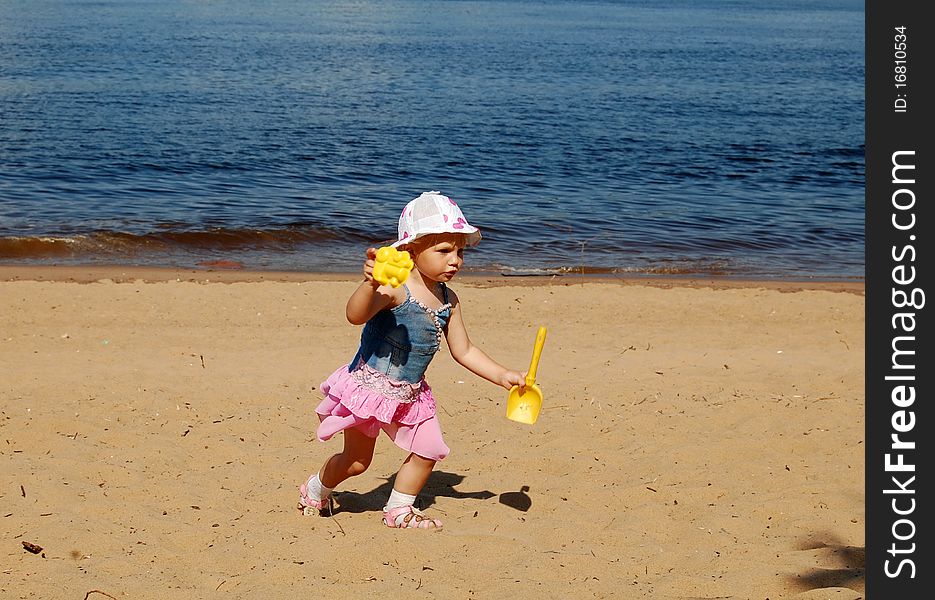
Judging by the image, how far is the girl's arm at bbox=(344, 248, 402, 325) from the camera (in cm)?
367

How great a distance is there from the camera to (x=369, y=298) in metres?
3.72

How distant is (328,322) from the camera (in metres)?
7.64

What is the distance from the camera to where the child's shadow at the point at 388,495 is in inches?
177

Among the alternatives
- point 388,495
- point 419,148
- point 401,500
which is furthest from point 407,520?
point 419,148

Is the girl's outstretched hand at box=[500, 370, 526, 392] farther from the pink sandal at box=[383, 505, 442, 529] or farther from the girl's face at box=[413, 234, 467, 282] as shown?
the pink sandal at box=[383, 505, 442, 529]

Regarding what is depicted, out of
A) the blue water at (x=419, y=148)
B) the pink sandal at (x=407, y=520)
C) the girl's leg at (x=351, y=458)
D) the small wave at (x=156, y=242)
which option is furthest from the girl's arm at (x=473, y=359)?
the small wave at (x=156, y=242)

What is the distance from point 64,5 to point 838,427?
152 feet

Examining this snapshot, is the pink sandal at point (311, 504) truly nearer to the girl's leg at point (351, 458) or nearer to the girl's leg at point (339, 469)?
the girl's leg at point (339, 469)

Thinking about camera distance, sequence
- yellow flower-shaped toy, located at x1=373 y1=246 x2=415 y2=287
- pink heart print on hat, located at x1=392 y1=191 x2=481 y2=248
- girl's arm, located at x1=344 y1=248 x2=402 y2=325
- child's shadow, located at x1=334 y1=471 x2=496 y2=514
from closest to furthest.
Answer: yellow flower-shaped toy, located at x1=373 y1=246 x2=415 y2=287, girl's arm, located at x1=344 y1=248 x2=402 y2=325, pink heart print on hat, located at x1=392 y1=191 x2=481 y2=248, child's shadow, located at x1=334 y1=471 x2=496 y2=514

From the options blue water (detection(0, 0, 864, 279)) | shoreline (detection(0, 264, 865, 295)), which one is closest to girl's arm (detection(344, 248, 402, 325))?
shoreline (detection(0, 264, 865, 295))

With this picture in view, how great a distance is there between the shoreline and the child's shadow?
4407 mm

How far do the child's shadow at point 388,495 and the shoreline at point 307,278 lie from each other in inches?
173
